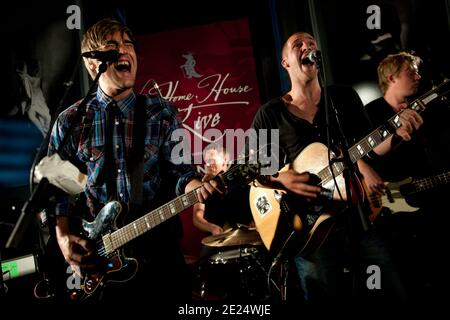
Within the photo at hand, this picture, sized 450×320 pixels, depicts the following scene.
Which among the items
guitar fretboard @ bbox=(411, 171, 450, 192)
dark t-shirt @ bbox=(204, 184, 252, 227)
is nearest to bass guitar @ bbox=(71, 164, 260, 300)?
dark t-shirt @ bbox=(204, 184, 252, 227)

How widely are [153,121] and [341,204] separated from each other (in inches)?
54.1

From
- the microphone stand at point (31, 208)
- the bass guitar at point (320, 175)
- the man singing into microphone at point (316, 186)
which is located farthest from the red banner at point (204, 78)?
the microphone stand at point (31, 208)

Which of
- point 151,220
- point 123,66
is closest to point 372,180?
point 151,220

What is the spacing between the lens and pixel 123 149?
8.00 ft

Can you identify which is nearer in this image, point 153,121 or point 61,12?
point 153,121

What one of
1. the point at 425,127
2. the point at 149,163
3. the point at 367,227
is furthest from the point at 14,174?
the point at 425,127

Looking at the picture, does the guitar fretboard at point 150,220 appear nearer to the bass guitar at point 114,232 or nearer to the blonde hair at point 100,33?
the bass guitar at point 114,232

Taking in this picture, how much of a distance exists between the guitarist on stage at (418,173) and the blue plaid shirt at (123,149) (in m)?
2.05

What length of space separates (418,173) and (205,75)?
2909 mm

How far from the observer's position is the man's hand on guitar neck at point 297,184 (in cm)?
246

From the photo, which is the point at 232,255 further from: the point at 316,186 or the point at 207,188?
the point at 207,188

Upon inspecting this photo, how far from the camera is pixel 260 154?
2.27 metres
